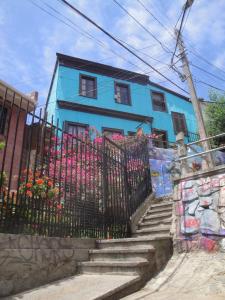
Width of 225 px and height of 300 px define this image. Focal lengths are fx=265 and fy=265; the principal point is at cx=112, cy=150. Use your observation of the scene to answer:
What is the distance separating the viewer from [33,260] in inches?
164

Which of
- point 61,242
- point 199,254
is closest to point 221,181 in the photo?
point 199,254

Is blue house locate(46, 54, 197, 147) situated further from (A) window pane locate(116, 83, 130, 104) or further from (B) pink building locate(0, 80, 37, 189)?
(B) pink building locate(0, 80, 37, 189)

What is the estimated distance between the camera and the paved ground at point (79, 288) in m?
3.56

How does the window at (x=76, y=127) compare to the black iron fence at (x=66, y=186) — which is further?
the window at (x=76, y=127)

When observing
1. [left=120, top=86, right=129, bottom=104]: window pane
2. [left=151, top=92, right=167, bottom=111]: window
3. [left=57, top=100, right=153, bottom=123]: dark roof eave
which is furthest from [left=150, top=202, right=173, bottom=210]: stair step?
[left=151, top=92, right=167, bottom=111]: window

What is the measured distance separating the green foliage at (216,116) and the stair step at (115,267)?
1347 cm

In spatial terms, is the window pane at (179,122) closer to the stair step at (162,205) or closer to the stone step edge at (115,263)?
the stair step at (162,205)

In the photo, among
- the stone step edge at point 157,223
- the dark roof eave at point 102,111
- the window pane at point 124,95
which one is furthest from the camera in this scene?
the window pane at point 124,95

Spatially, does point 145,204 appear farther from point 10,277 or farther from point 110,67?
point 110,67

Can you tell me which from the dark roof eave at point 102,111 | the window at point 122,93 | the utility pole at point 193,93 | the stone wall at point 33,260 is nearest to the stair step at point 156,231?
the stone wall at point 33,260

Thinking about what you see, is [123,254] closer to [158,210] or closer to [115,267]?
[115,267]

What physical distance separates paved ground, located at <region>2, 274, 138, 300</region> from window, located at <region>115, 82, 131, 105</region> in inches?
562

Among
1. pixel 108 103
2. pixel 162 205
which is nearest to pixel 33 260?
pixel 162 205

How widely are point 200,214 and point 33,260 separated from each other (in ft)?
11.1
